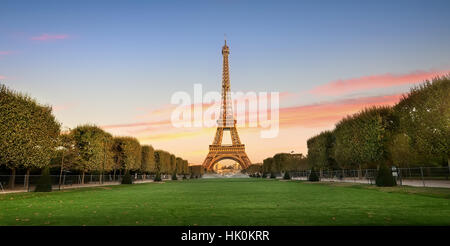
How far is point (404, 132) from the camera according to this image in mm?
34625

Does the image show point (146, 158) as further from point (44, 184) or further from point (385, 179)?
point (385, 179)

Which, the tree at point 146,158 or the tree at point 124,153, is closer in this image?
the tree at point 124,153

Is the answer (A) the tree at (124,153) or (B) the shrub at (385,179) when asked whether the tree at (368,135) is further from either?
(A) the tree at (124,153)

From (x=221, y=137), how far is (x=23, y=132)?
76.2 meters

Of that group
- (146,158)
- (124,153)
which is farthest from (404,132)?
(146,158)

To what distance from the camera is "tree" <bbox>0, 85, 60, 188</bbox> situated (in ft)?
84.1

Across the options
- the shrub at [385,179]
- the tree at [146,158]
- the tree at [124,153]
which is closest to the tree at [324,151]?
the shrub at [385,179]

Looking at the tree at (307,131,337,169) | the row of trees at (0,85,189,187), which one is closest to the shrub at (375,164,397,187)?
the tree at (307,131,337,169)

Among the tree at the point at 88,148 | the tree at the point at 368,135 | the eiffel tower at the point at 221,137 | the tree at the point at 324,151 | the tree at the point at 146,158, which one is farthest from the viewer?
the eiffel tower at the point at 221,137

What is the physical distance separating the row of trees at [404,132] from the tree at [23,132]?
34.3 meters

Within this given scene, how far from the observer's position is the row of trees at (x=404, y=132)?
26.0 m

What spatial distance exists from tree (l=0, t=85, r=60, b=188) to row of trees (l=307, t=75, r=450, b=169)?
34268 millimetres
